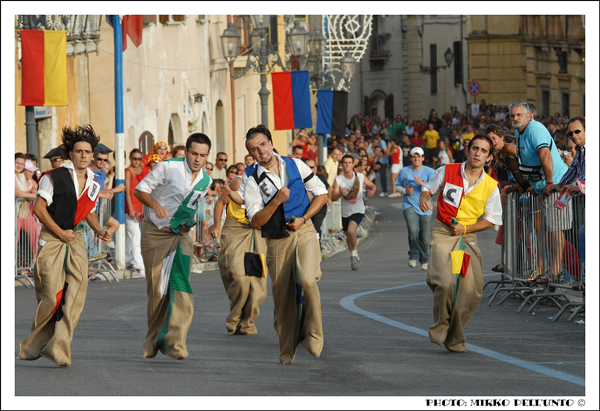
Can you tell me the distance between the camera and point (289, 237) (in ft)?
28.9

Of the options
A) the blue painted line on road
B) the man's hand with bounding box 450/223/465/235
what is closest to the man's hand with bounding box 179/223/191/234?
the man's hand with bounding box 450/223/465/235

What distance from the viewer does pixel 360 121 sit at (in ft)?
185

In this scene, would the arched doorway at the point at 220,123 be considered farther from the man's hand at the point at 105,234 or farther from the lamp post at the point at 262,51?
the man's hand at the point at 105,234

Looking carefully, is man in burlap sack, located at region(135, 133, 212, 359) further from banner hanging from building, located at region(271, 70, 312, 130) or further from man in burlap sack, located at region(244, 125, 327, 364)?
banner hanging from building, located at region(271, 70, 312, 130)

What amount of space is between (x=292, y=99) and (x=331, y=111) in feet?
7.06

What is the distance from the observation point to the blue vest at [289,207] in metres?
Answer: 8.74

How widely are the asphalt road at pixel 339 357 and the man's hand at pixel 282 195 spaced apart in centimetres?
125

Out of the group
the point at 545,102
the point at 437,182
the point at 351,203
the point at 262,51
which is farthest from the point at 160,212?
the point at 545,102

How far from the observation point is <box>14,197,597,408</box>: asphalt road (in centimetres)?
768

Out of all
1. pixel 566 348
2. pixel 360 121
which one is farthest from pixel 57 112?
pixel 360 121

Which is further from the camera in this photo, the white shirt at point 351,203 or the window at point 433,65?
the window at point 433,65

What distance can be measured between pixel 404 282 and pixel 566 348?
18.2 feet

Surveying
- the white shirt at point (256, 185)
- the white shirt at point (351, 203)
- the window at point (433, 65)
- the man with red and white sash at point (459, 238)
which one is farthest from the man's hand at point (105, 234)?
the window at point (433, 65)

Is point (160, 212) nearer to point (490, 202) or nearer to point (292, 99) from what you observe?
point (490, 202)
